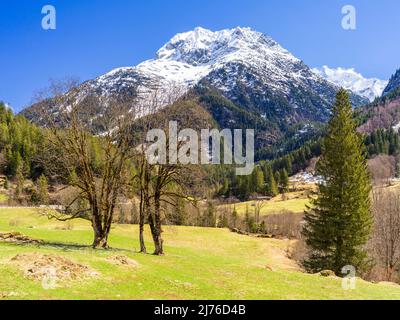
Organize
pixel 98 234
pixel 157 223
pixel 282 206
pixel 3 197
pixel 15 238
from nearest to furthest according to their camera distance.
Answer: pixel 157 223
pixel 98 234
pixel 15 238
pixel 3 197
pixel 282 206

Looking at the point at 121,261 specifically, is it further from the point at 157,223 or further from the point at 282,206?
the point at 282,206

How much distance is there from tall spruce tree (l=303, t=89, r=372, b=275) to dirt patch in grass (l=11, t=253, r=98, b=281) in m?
32.8

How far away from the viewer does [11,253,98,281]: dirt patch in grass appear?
19797mm

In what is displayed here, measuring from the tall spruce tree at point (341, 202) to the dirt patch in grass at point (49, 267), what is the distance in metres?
32.8

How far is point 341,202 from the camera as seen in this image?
4844 cm

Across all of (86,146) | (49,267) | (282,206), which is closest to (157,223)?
(86,146)

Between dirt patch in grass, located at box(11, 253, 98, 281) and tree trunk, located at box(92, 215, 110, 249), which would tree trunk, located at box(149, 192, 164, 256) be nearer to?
tree trunk, located at box(92, 215, 110, 249)

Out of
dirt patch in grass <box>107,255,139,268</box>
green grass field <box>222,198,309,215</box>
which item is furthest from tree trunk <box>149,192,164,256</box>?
green grass field <box>222,198,309,215</box>

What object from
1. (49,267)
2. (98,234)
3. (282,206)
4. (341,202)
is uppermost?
(341,202)

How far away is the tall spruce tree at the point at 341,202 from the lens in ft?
154

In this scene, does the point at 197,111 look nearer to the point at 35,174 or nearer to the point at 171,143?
the point at 171,143

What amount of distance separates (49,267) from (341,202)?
120 feet

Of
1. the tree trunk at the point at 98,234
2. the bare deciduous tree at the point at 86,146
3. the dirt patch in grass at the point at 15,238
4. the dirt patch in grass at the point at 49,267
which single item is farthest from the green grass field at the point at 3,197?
the dirt patch in grass at the point at 49,267

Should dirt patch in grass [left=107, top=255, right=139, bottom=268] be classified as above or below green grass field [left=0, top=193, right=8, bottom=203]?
below
